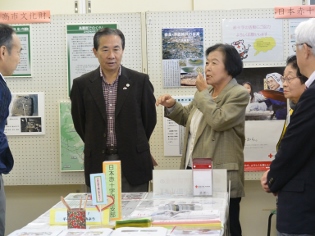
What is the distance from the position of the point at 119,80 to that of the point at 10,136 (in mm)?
1169

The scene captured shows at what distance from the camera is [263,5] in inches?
172

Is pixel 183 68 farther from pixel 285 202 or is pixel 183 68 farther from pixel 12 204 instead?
pixel 285 202

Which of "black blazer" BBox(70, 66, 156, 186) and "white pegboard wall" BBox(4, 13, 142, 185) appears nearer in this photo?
"black blazer" BBox(70, 66, 156, 186)

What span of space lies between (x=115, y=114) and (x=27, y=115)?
104 cm

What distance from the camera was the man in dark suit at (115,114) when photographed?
10.8 feet

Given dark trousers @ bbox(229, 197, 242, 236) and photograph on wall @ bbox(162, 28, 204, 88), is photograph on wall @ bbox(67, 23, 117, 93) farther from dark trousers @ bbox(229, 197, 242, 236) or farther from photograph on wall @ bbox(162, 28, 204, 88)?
dark trousers @ bbox(229, 197, 242, 236)

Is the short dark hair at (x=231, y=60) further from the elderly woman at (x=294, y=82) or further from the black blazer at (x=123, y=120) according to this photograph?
the black blazer at (x=123, y=120)

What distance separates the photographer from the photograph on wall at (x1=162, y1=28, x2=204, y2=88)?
3.97 metres

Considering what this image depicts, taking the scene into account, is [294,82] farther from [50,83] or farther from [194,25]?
[50,83]

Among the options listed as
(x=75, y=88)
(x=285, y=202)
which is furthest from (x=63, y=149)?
(x=285, y=202)

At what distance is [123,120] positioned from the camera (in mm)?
3330

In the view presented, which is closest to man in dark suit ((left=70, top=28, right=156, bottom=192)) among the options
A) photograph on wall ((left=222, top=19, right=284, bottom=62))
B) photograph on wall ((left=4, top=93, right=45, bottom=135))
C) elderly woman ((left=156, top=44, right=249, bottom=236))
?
elderly woman ((left=156, top=44, right=249, bottom=236))

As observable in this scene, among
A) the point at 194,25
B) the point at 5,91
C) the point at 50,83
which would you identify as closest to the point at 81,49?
the point at 50,83

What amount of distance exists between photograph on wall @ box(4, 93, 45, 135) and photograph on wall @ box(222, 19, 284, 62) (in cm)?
148
